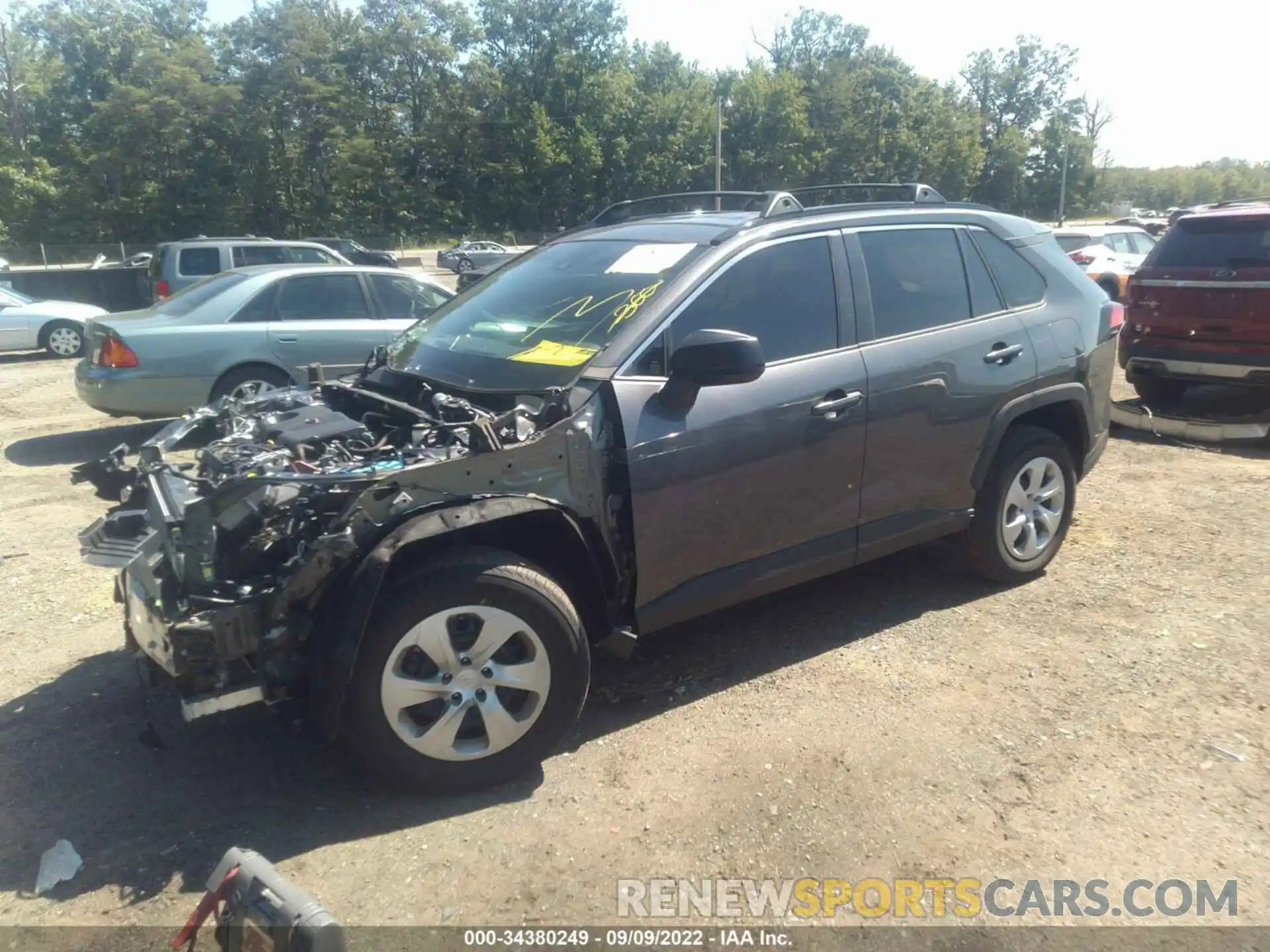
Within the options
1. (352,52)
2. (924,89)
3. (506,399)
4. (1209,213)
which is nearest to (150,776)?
(506,399)

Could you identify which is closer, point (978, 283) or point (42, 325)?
point (978, 283)

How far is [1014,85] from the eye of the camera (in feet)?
269

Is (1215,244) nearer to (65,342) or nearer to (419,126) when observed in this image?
(65,342)

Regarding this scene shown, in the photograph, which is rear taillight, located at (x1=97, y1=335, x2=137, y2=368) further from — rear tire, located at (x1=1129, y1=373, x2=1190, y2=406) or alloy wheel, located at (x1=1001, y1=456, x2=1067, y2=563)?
rear tire, located at (x1=1129, y1=373, x2=1190, y2=406)

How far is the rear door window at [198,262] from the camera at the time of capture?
1448 cm

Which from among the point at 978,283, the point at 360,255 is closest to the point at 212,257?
the point at 978,283

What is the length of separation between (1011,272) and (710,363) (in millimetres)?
2305

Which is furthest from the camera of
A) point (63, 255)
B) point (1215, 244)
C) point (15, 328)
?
point (63, 255)

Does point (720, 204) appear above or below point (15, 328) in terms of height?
above

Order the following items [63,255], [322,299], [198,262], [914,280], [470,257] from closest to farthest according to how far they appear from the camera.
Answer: [914,280] → [322,299] → [198,262] → [470,257] → [63,255]

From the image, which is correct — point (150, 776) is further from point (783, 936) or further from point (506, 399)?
point (783, 936)

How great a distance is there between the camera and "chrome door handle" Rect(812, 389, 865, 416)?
3941mm

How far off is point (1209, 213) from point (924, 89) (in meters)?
66.5

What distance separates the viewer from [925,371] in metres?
4.32
